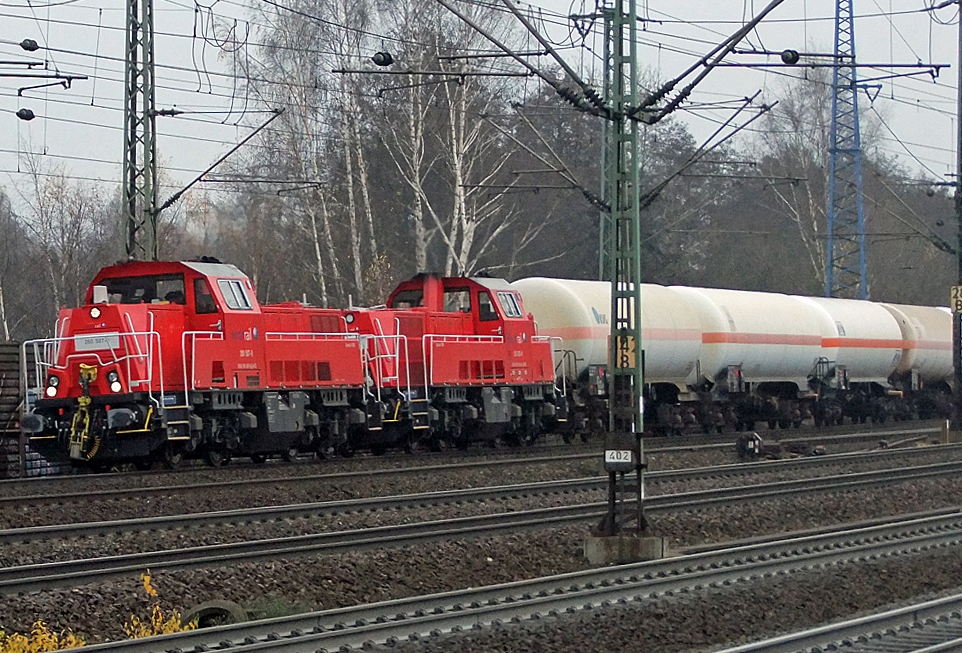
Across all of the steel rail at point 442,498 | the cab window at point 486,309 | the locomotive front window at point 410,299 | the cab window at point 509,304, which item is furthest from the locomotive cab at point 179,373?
the cab window at point 509,304

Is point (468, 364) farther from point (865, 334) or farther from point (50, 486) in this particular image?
point (865, 334)

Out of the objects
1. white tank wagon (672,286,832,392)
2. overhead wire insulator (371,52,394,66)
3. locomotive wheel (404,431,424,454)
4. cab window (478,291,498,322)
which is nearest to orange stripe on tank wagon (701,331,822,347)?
white tank wagon (672,286,832,392)

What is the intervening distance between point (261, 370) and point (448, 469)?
3.40 meters

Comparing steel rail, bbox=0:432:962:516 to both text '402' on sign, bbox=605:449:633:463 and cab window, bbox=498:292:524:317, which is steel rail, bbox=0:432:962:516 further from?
text '402' on sign, bbox=605:449:633:463

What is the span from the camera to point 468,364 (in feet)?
84.0

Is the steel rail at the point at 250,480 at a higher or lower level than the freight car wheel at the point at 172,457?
lower

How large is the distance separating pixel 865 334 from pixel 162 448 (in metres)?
21.8

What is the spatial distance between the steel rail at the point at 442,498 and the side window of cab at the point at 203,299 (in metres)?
5.02

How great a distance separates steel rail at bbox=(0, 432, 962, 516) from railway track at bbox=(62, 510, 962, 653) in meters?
5.99

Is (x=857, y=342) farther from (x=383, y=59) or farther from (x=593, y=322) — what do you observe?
(x=383, y=59)

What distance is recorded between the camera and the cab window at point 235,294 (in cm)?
2077

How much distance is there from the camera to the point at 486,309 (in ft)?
87.1

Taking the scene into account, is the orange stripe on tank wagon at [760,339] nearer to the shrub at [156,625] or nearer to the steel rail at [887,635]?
the steel rail at [887,635]

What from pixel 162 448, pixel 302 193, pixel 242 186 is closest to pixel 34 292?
pixel 242 186
